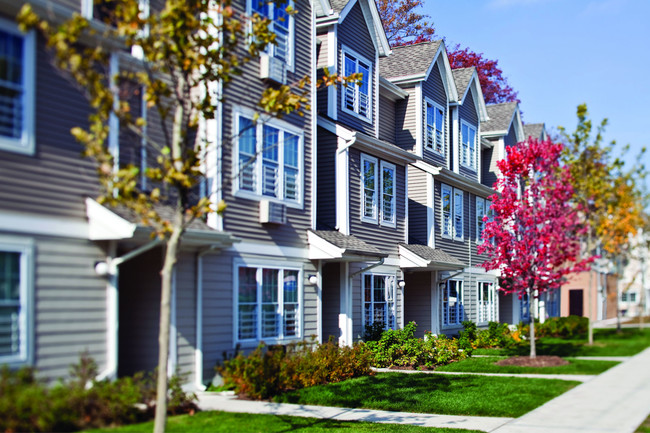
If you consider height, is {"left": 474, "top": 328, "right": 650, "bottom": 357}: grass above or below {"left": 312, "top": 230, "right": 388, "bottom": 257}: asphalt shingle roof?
below

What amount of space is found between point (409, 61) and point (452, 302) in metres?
9.77

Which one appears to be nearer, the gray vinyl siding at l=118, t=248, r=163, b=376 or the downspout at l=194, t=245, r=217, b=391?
the gray vinyl siding at l=118, t=248, r=163, b=376

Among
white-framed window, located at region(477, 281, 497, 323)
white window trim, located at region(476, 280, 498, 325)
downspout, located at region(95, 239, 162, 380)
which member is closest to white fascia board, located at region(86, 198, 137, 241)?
downspout, located at region(95, 239, 162, 380)

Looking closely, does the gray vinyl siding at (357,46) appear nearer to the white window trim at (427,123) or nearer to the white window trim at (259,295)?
the white window trim at (427,123)

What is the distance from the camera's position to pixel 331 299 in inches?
774

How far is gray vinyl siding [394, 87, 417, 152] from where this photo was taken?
25500 mm

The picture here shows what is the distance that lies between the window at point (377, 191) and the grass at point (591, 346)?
665 cm

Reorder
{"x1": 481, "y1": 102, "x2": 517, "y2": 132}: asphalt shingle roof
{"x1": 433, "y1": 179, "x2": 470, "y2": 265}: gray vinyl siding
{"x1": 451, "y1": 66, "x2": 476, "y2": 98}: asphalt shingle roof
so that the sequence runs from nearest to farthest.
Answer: {"x1": 433, "y1": 179, "x2": 470, "y2": 265}: gray vinyl siding < {"x1": 451, "y1": 66, "x2": 476, "y2": 98}: asphalt shingle roof < {"x1": 481, "y1": 102, "x2": 517, "y2": 132}: asphalt shingle roof

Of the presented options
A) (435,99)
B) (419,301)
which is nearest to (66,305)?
(419,301)

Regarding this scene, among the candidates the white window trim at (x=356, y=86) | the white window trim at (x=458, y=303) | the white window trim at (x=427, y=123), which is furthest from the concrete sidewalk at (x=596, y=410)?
the white window trim at (x=427, y=123)

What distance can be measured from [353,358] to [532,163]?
9.32 m

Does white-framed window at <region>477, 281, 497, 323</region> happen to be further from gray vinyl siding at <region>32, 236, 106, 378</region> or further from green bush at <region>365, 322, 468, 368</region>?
gray vinyl siding at <region>32, 236, 106, 378</region>

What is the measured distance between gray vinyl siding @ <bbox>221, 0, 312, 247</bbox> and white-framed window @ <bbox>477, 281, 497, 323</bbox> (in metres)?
15.9

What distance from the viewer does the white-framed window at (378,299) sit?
20.9m
